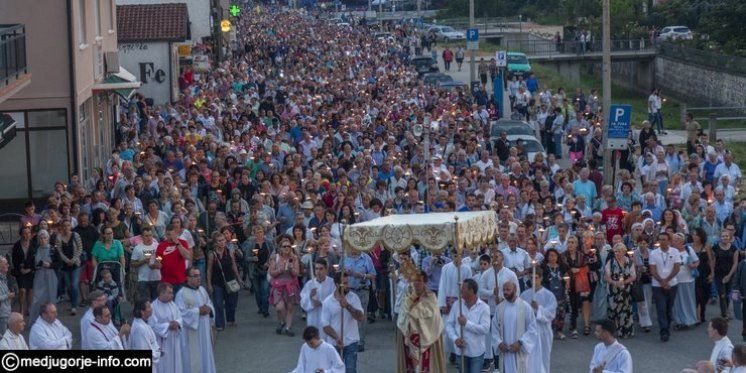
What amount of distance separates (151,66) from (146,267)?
2772cm

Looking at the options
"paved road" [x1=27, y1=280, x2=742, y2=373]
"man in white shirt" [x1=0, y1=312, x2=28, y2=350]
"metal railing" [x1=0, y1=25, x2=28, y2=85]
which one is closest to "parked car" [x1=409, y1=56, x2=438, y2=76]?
"metal railing" [x1=0, y1=25, x2=28, y2=85]

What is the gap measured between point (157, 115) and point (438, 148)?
8816mm

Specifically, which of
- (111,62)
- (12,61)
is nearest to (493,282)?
(12,61)

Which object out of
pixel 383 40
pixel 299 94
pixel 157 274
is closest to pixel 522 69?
pixel 299 94

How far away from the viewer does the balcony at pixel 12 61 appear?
22.5m

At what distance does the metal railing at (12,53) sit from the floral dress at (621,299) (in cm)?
940

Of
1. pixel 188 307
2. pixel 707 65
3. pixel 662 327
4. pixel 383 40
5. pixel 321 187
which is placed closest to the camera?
pixel 188 307

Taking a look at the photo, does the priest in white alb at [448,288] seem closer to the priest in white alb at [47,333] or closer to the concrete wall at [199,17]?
the priest in white alb at [47,333]

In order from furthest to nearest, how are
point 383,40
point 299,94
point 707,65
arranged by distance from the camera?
point 383,40, point 707,65, point 299,94

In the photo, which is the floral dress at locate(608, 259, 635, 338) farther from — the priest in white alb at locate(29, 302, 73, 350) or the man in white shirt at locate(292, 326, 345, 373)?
the priest in white alb at locate(29, 302, 73, 350)

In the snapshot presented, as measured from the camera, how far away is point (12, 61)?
2361 cm

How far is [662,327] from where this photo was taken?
1908 centimetres

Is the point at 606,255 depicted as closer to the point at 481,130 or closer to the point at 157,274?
the point at 157,274

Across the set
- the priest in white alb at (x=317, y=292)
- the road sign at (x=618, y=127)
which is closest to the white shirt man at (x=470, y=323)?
the priest in white alb at (x=317, y=292)
